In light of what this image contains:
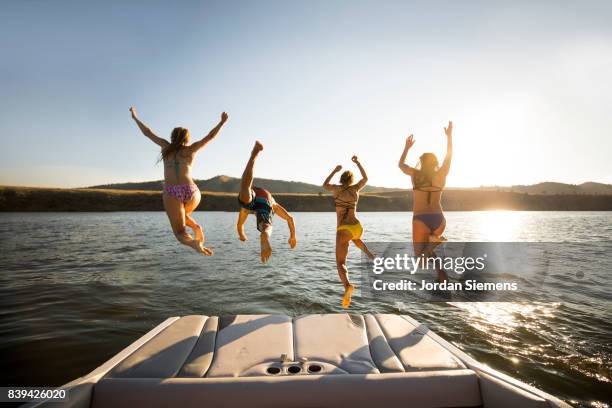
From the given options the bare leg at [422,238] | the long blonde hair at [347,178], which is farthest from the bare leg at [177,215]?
the bare leg at [422,238]

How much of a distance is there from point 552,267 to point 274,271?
2064 centimetres

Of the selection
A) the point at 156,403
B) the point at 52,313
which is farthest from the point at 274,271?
the point at 156,403

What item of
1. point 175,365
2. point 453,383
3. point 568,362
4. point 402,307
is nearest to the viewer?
point 453,383

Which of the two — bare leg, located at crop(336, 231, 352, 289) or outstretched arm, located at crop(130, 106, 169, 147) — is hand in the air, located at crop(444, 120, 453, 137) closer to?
bare leg, located at crop(336, 231, 352, 289)

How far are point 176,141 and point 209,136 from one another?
665 mm

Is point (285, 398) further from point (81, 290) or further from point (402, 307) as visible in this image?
point (81, 290)

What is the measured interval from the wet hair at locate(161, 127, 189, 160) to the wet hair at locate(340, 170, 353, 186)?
3799mm

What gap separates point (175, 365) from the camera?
5.49 m

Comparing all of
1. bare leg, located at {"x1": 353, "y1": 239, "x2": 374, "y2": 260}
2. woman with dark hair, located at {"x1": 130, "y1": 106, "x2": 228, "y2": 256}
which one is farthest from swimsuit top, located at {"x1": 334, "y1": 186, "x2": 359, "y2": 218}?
woman with dark hair, located at {"x1": 130, "y1": 106, "x2": 228, "y2": 256}

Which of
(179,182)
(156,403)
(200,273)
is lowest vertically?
(200,273)

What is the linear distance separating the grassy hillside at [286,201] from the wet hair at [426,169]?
3336 inches

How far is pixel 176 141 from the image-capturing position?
6512 mm

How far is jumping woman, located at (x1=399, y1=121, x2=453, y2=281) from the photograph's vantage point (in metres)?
7.41

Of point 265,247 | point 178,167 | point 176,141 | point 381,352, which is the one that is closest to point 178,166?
point 178,167
